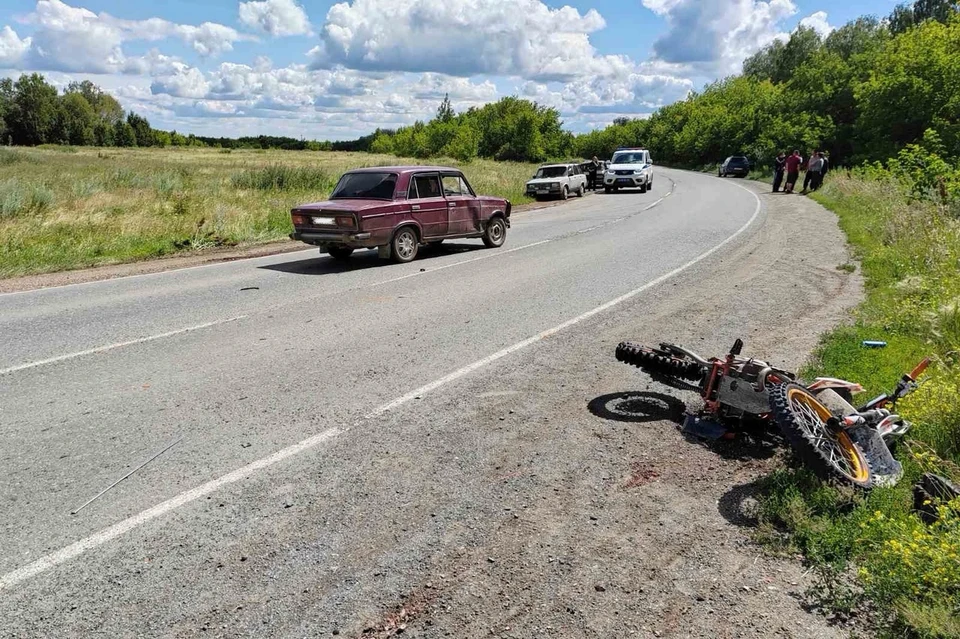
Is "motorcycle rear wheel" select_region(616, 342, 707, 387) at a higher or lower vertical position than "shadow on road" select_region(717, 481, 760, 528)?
higher

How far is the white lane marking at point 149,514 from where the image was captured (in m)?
3.29

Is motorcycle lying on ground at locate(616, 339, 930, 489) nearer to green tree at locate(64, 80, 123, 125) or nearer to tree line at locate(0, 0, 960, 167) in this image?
tree line at locate(0, 0, 960, 167)

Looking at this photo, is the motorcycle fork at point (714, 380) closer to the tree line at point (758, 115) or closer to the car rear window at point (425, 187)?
the car rear window at point (425, 187)

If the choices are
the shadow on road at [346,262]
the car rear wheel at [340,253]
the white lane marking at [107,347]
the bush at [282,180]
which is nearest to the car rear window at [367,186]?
the car rear wheel at [340,253]

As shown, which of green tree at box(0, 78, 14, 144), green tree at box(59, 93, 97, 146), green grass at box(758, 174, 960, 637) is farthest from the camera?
green tree at box(59, 93, 97, 146)

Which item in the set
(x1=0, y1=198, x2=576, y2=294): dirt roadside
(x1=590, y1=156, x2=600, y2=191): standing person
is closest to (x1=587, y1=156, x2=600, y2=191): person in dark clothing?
(x1=590, y1=156, x2=600, y2=191): standing person

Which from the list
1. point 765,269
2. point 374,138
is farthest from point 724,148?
point 374,138

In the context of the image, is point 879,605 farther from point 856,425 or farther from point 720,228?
point 720,228

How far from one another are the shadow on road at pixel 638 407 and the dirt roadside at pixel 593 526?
2cm

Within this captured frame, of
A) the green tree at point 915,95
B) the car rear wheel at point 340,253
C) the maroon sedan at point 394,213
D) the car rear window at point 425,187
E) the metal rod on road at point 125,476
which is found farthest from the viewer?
the green tree at point 915,95

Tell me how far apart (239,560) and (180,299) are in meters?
7.41

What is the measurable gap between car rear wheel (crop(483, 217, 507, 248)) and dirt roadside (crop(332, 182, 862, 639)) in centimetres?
853

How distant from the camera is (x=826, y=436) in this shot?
4199mm

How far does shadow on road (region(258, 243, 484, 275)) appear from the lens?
12.6m
